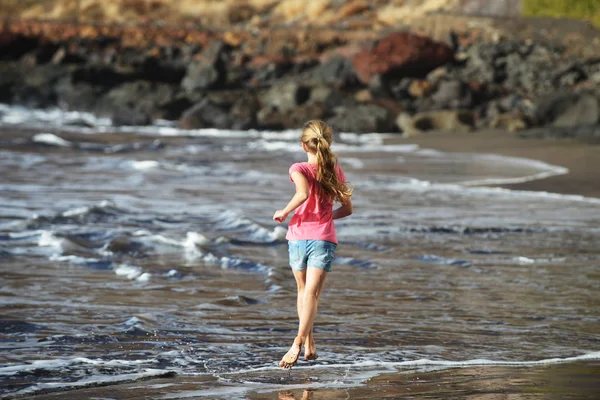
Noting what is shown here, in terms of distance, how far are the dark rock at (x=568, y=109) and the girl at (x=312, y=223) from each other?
23408mm

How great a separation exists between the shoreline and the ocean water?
622 mm

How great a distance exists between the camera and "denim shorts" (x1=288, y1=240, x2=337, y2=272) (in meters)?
5.80

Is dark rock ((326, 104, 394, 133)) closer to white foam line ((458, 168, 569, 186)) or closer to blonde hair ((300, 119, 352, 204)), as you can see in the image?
white foam line ((458, 168, 569, 186))

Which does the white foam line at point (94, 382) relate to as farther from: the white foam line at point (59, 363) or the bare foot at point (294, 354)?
the bare foot at point (294, 354)

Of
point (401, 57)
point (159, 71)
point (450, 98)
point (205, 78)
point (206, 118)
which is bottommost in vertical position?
point (206, 118)

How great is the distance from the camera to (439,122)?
30.3 metres

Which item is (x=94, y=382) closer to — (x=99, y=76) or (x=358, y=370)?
(x=358, y=370)

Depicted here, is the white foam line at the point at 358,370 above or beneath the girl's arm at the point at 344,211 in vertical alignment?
beneath

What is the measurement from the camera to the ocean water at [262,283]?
611cm

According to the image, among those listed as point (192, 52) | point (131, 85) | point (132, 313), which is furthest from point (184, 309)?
point (192, 52)

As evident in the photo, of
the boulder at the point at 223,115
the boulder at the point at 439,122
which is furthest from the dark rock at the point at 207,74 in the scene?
the boulder at the point at 439,122

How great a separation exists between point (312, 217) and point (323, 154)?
33 centimetres

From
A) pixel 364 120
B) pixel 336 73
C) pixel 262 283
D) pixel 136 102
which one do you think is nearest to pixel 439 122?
pixel 364 120

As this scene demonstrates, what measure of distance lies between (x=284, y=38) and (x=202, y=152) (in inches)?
1020
